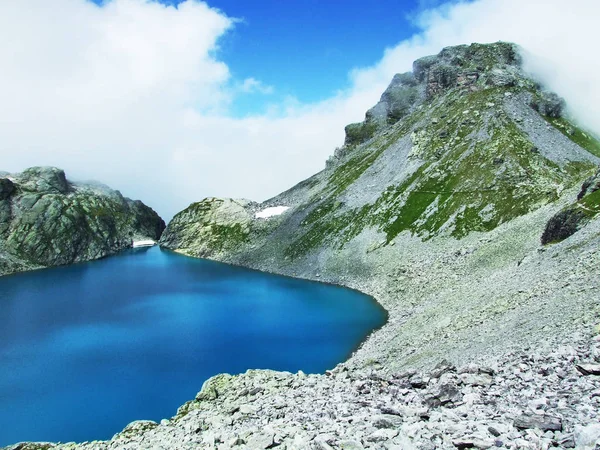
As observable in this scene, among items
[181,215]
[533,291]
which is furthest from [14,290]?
[533,291]

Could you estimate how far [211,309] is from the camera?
8625 cm

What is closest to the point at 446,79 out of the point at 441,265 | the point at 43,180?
the point at 441,265

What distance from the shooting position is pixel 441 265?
257ft

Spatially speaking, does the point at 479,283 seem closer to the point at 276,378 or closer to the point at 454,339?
the point at 454,339

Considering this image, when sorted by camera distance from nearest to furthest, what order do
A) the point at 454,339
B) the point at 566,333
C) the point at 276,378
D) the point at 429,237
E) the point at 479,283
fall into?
1. the point at 566,333
2. the point at 276,378
3. the point at 454,339
4. the point at 479,283
5. the point at 429,237

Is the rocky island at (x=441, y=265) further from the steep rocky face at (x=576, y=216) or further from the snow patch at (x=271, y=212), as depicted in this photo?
the snow patch at (x=271, y=212)

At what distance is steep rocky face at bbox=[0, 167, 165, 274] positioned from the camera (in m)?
157

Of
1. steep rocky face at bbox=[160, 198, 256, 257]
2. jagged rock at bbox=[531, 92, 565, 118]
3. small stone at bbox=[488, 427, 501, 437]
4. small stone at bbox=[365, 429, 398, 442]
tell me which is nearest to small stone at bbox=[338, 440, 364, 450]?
small stone at bbox=[365, 429, 398, 442]

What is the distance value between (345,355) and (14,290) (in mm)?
90776

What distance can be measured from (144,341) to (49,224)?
121 metres

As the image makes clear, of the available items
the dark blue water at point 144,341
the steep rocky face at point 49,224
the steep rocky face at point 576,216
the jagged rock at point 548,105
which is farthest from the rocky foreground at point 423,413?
the steep rocky face at point 49,224

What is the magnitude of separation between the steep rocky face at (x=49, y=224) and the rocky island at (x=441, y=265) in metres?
29.2

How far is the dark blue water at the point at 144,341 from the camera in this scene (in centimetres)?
4784

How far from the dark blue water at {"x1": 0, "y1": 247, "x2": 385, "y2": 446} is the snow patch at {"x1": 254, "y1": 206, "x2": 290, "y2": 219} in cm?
3359
